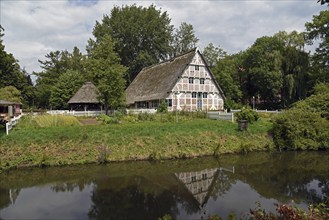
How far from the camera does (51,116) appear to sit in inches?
875

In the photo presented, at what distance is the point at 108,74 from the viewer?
93.9 ft

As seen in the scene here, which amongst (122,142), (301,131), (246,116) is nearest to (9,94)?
(122,142)

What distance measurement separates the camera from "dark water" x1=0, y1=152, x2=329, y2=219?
402 inches

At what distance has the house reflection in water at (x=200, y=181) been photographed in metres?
11.9

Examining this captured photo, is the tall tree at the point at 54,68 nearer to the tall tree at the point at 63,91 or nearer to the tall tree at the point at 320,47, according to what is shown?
the tall tree at the point at 63,91

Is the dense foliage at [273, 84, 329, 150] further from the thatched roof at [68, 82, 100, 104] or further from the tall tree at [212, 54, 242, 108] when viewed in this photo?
the thatched roof at [68, 82, 100, 104]

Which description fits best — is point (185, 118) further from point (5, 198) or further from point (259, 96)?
point (259, 96)

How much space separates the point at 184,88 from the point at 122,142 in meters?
16.9

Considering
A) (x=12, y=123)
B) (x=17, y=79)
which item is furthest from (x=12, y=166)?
(x=17, y=79)

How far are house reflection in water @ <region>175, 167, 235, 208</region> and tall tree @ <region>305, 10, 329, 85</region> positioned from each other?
32.1m

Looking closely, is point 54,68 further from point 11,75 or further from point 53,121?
point 53,121

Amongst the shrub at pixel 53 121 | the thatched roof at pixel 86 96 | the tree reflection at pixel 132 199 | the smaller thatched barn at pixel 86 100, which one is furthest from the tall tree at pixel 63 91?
the tree reflection at pixel 132 199

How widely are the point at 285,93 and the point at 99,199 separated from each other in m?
40.0

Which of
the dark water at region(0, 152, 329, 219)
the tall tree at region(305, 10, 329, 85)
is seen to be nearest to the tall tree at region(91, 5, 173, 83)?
the tall tree at region(305, 10, 329, 85)
